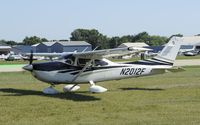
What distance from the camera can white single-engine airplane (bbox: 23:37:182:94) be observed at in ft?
53.9

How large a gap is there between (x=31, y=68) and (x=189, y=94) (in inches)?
247

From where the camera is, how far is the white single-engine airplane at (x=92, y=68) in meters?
16.4

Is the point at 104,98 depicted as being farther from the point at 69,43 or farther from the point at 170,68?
the point at 69,43

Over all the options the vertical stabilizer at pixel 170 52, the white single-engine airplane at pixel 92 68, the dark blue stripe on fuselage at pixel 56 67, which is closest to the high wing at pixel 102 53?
the white single-engine airplane at pixel 92 68

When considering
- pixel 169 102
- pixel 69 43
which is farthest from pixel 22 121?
pixel 69 43

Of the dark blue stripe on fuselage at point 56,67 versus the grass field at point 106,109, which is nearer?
the grass field at point 106,109

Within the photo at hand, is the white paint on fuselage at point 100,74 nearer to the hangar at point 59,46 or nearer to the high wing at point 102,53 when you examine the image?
the high wing at point 102,53

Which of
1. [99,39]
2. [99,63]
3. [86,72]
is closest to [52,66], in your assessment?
[86,72]

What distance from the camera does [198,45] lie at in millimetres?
121375

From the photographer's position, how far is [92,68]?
56.4 ft

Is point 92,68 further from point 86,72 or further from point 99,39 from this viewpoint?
point 99,39

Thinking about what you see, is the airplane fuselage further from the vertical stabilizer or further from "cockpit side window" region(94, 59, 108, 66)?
the vertical stabilizer

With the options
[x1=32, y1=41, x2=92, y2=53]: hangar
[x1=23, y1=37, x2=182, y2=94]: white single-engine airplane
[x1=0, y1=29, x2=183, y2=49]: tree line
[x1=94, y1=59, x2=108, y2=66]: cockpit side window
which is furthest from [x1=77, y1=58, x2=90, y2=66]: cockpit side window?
[x1=0, y1=29, x2=183, y2=49]: tree line

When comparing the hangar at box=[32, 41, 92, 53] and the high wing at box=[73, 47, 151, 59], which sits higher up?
the high wing at box=[73, 47, 151, 59]
